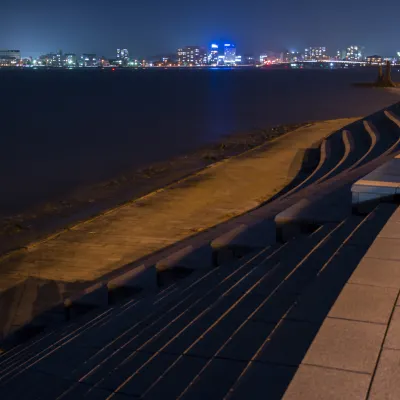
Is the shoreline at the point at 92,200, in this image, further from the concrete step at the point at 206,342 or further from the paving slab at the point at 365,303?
the paving slab at the point at 365,303

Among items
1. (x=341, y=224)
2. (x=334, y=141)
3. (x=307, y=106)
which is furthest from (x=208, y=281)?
(x=307, y=106)

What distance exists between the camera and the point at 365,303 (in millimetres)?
3889

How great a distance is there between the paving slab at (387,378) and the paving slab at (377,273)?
3.54 ft

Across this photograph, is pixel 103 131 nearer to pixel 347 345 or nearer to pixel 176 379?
pixel 176 379

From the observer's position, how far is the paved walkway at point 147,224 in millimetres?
10734

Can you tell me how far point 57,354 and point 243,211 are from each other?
A: 10276 mm

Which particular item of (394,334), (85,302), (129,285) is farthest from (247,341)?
(85,302)

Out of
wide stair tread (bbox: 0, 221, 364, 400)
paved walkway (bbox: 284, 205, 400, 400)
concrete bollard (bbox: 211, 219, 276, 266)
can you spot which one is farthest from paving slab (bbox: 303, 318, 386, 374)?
concrete bollard (bbox: 211, 219, 276, 266)

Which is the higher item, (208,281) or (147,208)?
(208,281)

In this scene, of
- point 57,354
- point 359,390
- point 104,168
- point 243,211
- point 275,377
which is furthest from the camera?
point 104,168

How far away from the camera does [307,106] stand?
2474 inches

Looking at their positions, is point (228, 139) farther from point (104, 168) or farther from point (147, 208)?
point (147, 208)

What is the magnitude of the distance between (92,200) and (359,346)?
16075 millimetres

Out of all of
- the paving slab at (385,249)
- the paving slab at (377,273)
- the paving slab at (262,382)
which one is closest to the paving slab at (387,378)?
the paving slab at (262,382)
